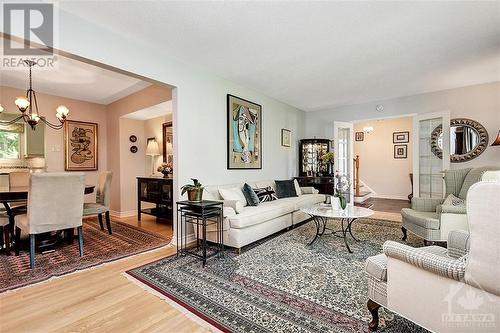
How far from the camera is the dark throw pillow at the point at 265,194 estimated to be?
4184mm

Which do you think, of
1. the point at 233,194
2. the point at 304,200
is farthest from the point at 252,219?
the point at 304,200

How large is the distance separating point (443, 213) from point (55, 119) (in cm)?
670

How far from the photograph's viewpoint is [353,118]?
5.85 metres

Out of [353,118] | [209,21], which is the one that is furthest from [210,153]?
[353,118]

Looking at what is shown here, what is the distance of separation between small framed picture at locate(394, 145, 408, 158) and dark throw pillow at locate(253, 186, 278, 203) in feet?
17.3

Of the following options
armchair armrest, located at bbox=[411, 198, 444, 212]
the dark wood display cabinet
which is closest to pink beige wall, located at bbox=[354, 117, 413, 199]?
the dark wood display cabinet

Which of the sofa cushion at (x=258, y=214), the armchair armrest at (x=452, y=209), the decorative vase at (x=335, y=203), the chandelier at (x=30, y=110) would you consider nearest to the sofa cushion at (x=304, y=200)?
the sofa cushion at (x=258, y=214)

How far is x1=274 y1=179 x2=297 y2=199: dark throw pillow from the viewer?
186 inches

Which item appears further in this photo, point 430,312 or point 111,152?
point 111,152

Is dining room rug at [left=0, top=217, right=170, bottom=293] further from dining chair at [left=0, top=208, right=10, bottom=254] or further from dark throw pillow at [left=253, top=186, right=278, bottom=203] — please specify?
dark throw pillow at [left=253, top=186, right=278, bottom=203]

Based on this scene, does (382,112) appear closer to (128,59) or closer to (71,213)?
(128,59)

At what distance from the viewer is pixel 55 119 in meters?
4.85

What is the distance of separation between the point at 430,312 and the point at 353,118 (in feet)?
17.1

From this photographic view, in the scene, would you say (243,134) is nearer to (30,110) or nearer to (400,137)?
(30,110)
